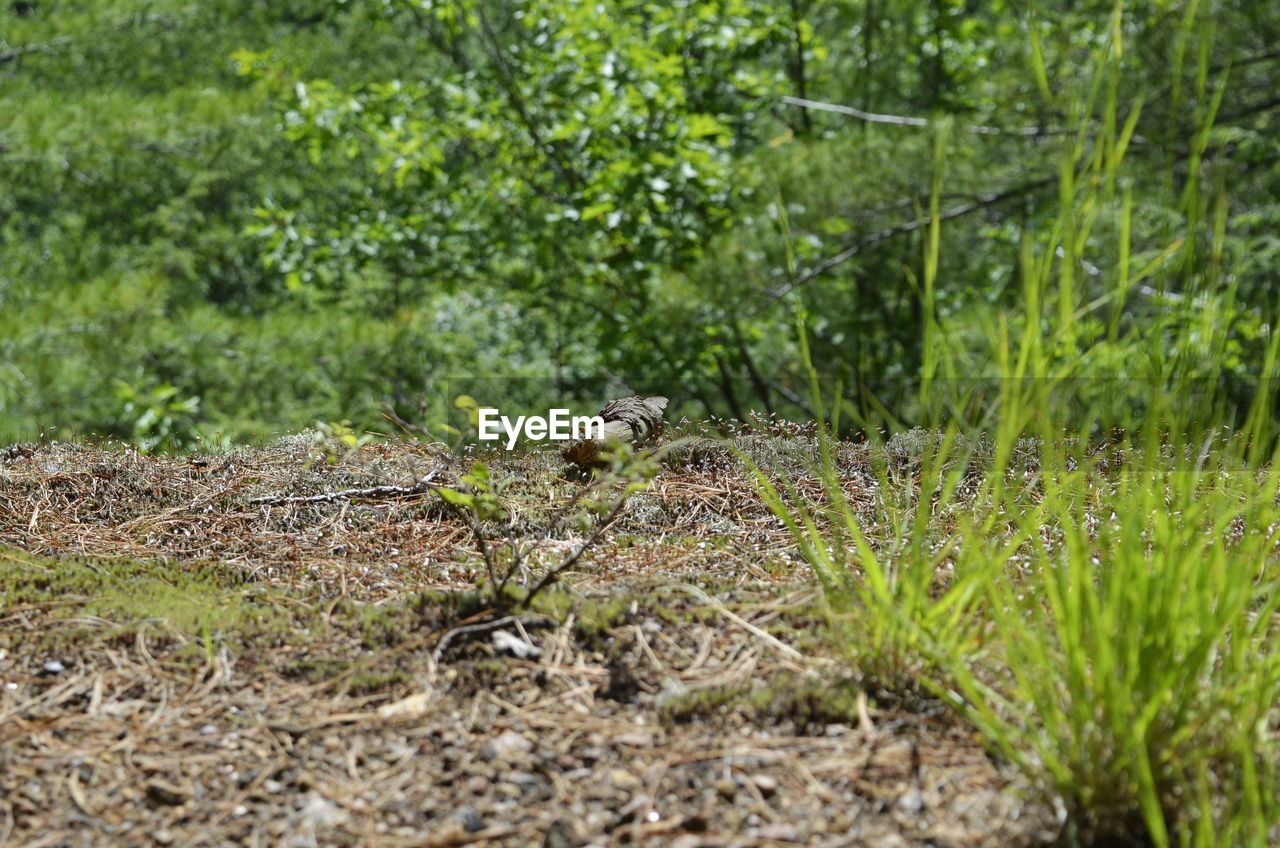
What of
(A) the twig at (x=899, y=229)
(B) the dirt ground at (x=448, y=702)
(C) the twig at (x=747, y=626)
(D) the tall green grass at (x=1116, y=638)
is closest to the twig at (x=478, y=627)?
(B) the dirt ground at (x=448, y=702)

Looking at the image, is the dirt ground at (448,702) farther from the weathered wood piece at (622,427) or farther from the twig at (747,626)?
the weathered wood piece at (622,427)

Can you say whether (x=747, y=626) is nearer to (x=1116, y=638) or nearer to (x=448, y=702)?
(x=448, y=702)

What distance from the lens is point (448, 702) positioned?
61.8 inches

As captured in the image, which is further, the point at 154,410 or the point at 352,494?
the point at 154,410

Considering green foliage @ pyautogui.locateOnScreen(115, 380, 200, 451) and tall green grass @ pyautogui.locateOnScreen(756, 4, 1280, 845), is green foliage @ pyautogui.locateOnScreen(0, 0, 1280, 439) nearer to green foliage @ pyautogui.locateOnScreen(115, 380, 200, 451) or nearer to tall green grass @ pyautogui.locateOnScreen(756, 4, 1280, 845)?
green foliage @ pyautogui.locateOnScreen(115, 380, 200, 451)

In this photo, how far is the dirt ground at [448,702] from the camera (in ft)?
4.28

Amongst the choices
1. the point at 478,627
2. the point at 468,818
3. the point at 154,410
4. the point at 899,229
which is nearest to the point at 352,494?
the point at 478,627

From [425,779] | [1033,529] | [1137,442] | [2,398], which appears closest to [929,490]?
[1033,529]

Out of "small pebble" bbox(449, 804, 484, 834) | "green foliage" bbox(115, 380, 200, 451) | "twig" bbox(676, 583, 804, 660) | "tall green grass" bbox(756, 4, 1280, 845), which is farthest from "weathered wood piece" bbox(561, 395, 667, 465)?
"green foliage" bbox(115, 380, 200, 451)

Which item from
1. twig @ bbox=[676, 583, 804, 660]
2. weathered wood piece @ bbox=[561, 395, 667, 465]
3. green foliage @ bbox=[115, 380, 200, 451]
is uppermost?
twig @ bbox=[676, 583, 804, 660]

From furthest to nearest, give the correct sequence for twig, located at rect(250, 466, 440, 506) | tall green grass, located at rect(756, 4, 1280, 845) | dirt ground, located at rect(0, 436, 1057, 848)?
twig, located at rect(250, 466, 440, 506), dirt ground, located at rect(0, 436, 1057, 848), tall green grass, located at rect(756, 4, 1280, 845)

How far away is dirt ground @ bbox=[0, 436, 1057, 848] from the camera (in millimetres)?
1306

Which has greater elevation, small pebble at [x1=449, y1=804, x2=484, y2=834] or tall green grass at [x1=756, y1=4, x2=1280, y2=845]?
tall green grass at [x1=756, y1=4, x2=1280, y2=845]

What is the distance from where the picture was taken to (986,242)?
22.5 ft
